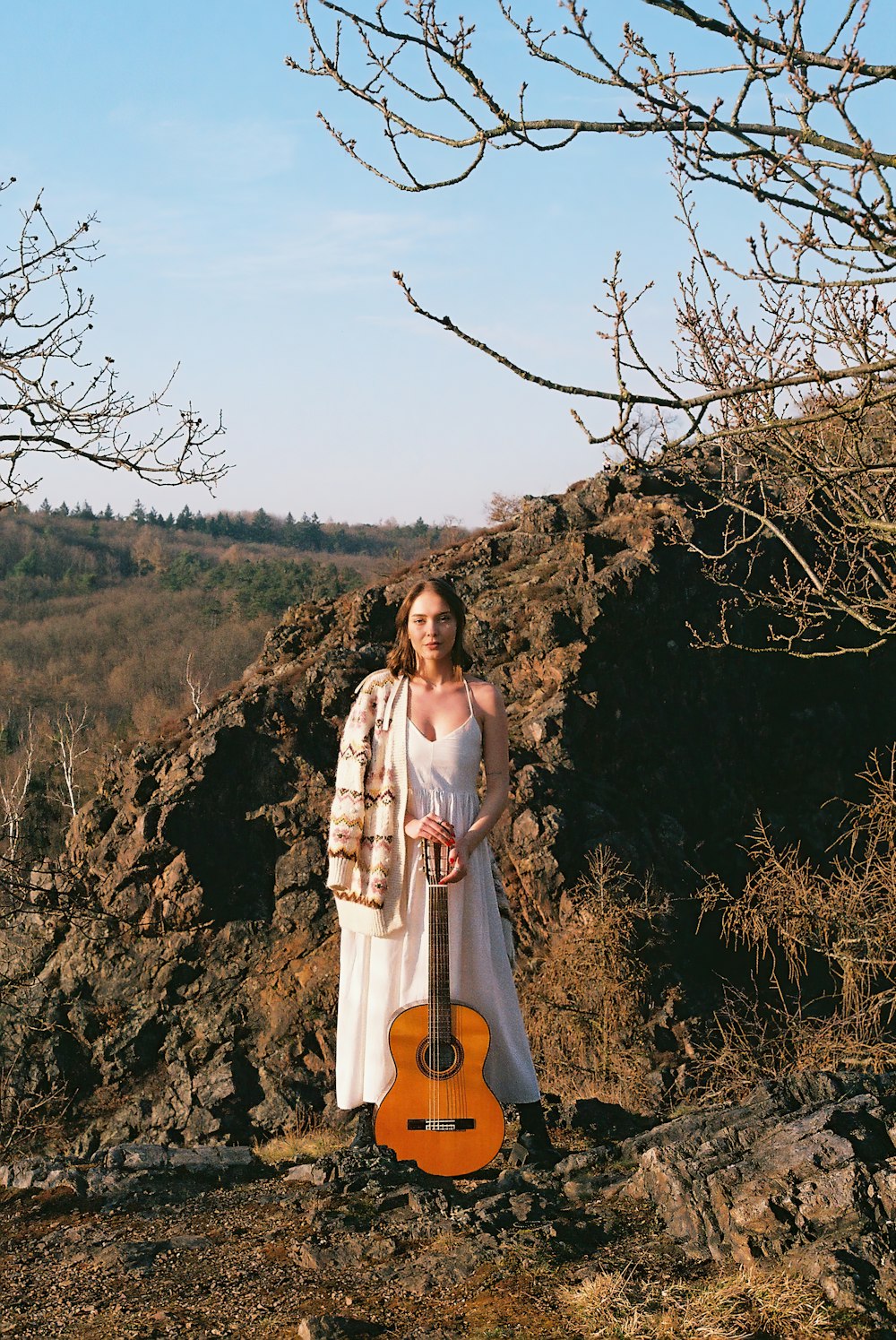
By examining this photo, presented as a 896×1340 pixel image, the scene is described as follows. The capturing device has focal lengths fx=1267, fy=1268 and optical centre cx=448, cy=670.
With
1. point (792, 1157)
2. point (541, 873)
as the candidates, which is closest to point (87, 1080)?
point (541, 873)

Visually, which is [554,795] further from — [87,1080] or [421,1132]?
[421,1132]

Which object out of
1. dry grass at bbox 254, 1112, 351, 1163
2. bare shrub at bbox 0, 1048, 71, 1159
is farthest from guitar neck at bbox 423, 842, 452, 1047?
bare shrub at bbox 0, 1048, 71, 1159

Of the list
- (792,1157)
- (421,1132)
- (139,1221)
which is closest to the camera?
(792,1157)

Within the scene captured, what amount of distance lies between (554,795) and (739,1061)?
3902 millimetres

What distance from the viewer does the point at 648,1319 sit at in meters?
3.69

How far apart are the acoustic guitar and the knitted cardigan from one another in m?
0.37

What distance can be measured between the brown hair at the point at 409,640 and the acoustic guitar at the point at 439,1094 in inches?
48.5

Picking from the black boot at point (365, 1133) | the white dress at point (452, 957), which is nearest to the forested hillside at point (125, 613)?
the black boot at point (365, 1133)

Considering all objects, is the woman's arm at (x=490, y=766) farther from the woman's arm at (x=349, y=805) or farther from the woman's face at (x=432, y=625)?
the woman's arm at (x=349, y=805)

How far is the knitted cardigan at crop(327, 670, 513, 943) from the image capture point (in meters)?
4.98

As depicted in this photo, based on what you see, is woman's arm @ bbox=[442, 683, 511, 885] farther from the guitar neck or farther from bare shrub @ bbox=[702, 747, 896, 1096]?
bare shrub @ bbox=[702, 747, 896, 1096]

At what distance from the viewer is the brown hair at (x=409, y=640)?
510 centimetres

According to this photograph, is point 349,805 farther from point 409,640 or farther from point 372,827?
point 409,640

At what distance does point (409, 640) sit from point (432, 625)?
163 mm
